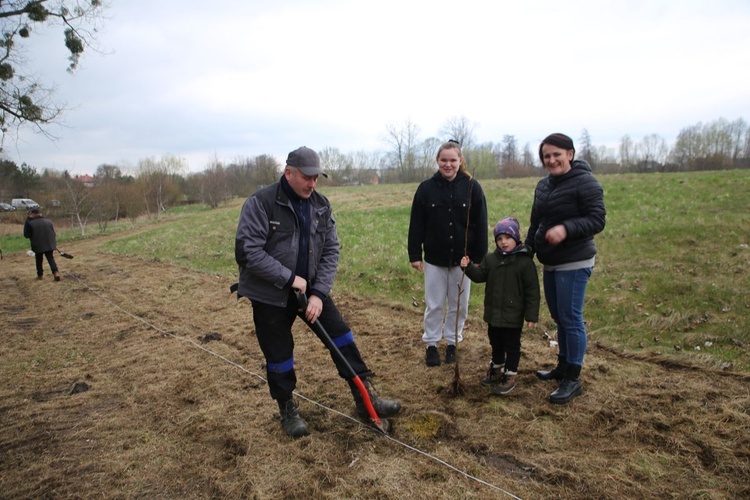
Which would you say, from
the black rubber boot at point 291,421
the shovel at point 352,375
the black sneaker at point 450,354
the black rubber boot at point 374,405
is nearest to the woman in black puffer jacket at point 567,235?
the black sneaker at point 450,354

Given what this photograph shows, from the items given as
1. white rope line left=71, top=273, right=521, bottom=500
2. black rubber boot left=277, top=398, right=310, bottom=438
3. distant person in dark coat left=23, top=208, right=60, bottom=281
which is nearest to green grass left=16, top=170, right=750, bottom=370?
distant person in dark coat left=23, top=208, right=60, bottom=281

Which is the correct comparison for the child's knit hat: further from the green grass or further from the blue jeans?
the green grass

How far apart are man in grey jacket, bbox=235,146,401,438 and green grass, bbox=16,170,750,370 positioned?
3.21 metres

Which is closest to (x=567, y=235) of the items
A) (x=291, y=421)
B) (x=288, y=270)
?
(x=288, y=270)

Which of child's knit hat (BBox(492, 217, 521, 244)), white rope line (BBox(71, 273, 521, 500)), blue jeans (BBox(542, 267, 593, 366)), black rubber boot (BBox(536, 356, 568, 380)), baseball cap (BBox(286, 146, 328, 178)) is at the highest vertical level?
baseball cap (BBox(286, 146, 328, 178))

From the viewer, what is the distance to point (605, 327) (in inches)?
215

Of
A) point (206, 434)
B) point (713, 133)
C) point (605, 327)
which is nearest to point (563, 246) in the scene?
point (605, 327)

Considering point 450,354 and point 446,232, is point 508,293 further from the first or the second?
point 450,354

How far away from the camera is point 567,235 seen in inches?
130

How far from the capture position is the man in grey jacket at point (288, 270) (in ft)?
→ 10.3

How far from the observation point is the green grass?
5160mm

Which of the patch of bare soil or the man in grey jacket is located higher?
the man in grey jacket

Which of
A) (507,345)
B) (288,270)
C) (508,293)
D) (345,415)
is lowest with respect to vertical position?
(345,415)

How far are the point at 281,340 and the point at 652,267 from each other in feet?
22.3
